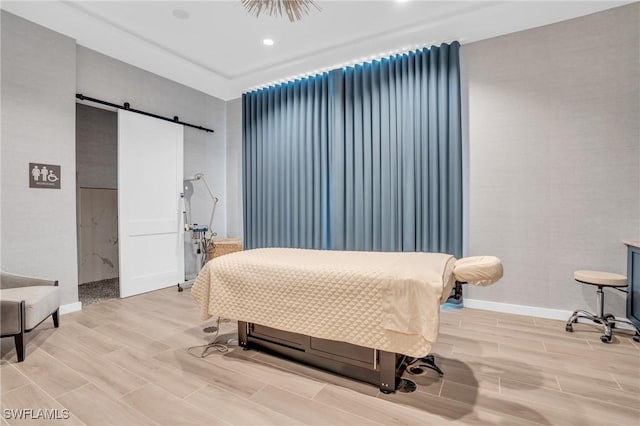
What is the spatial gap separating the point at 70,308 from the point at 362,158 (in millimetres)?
3664

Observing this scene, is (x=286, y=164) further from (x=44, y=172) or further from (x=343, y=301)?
(x=343, y=301)

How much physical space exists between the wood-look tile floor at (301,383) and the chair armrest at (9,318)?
218 millimetres

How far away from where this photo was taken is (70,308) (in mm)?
3398

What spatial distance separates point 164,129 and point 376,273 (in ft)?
12.8

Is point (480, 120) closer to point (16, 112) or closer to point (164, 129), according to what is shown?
point (164, 129)

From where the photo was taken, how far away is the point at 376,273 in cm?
183

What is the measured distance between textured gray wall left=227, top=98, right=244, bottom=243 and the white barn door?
0.93m

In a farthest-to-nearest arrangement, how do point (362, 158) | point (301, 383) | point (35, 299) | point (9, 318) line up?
point (362, 158) → point (35, 299) → point (9, 318) → point (301, 383)

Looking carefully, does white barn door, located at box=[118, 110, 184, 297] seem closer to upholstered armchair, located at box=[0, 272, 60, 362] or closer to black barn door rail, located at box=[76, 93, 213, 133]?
black barn door rail, located at box=[76, 93, 213, 133]

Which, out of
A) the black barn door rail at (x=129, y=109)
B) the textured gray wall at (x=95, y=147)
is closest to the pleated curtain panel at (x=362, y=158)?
the black barn door rail at (x=129, y=109)

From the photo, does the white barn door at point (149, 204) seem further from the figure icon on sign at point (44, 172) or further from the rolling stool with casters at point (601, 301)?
the rolling stool with casters at point (601, 301)

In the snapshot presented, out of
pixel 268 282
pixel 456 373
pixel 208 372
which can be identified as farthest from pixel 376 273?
pixel 208 372

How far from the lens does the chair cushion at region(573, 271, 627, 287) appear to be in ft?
8.67

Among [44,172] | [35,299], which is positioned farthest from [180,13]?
[35,299]
